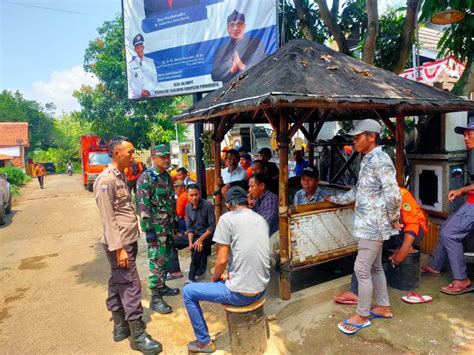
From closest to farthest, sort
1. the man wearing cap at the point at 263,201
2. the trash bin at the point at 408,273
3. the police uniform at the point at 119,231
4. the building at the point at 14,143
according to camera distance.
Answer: the police uniform at the point at 119,231, the trash bin at the point at 408,273, the man wearing cap at the point at 263,201, the building at the point at 14,143

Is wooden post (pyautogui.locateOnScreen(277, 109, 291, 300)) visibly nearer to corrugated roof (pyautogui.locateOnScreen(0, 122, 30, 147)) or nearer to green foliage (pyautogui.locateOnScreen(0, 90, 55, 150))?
corrugated roof (pyautogui.locateOnScreen(0, 122, 30, 147))

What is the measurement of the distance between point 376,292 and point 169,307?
2301mm

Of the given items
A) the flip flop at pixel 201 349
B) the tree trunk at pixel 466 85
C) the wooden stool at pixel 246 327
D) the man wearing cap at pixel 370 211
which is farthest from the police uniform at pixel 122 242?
the tree trunk at pixel 466 85

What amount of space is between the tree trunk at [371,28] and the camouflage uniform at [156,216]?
4328 millimetres

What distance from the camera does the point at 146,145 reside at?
18.8 meters

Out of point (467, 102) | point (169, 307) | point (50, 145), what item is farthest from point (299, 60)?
point (50, 145)

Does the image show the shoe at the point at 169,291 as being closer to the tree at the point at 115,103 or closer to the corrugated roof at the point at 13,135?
the tree at the point at 115,103

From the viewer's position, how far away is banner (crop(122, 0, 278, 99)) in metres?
6.68

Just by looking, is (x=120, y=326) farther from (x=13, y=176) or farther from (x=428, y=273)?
(x=13, y=176)

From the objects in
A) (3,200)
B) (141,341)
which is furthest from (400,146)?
(3,200)

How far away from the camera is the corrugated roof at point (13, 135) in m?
36.4

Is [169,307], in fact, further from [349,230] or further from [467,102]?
[467,102]

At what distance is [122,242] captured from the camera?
3266 mm

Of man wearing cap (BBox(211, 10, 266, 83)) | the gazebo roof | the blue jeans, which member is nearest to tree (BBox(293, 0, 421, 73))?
man wearing cap (BBox(211, 10, 266, 83))
